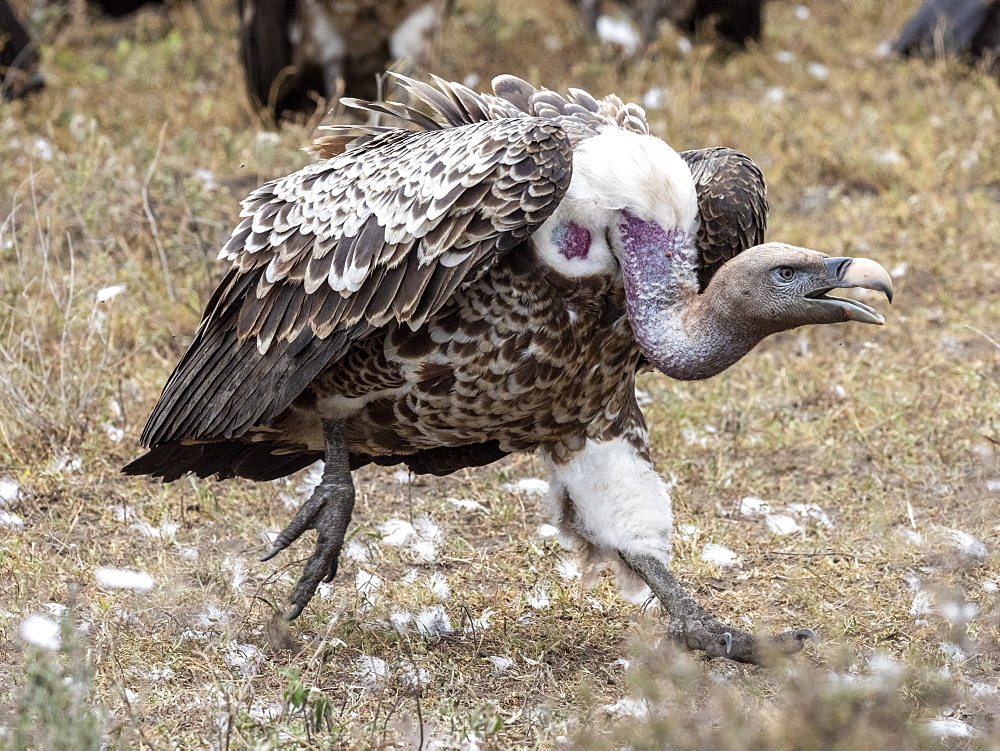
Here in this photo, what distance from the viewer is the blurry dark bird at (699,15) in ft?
32.9

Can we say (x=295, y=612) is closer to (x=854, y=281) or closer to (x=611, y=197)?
(x=611, y=197)

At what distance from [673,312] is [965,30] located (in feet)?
22.4

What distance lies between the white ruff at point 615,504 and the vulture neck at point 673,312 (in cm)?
54

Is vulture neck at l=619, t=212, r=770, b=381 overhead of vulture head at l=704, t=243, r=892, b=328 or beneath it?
beneath

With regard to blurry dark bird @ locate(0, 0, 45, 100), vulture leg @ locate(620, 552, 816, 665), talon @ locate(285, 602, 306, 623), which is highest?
vulture leg @ locate(620, 552, 816, 665)

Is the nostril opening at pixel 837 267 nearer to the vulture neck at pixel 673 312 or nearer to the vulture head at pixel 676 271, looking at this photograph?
the vulture head at pixel 676 271

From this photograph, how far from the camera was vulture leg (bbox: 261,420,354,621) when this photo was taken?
153 inches

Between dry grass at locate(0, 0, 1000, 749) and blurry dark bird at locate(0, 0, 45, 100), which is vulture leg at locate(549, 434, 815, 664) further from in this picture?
blurry dark bird at locate(0, 0, 45, 100)

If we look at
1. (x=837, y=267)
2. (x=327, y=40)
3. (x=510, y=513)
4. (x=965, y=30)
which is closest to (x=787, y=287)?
(x=837, y=267)

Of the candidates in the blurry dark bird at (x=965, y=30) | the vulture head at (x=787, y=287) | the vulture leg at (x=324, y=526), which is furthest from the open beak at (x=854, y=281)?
the blurry dark bird at (x=965, y=30)

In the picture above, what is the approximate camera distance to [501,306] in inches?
143

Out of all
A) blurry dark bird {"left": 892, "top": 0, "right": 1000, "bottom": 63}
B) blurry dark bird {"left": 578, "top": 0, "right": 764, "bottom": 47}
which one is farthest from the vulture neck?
blurry dark bird {"left": 578, "top": 0, "right": 764, "bottom": 47}

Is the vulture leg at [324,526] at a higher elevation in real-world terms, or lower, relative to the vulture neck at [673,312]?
lower

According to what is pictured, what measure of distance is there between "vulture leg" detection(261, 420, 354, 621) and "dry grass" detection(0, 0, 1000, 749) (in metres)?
0.14
